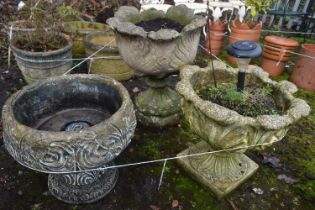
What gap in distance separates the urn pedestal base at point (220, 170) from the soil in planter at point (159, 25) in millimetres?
1340

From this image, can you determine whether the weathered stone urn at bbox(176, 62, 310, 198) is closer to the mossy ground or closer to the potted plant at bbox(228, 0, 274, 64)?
the mossy ground

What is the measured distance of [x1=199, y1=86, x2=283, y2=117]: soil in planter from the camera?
208 cm

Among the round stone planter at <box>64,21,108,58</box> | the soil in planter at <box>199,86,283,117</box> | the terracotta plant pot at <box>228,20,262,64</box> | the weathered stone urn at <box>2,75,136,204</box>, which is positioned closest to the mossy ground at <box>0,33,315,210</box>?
the weathered stone urn at <box>2,75,136,204</box>

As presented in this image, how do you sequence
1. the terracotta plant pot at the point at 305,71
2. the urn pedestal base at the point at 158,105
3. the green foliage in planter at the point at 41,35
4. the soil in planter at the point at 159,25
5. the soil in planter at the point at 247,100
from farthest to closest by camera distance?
the terracotta plant pot at the point at 305,71 < the green foliage in planter at the point at 41,35 < the urn pedestal base at the point at 158,105 < the soil in planter at the point at 159,25 < the soil in planter at the point at 247,100

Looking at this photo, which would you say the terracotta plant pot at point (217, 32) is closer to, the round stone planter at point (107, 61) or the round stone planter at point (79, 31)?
the round stone planter at point (107, 61)

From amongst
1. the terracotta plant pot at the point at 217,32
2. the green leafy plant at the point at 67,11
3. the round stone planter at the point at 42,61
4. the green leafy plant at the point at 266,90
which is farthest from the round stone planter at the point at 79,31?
the green leafy plant at the point at 266,90

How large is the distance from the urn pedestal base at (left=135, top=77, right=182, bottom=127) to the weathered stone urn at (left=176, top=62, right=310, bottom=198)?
1.81 feet

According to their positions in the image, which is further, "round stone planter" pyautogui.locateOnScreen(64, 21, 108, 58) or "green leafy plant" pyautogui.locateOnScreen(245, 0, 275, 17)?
"green leafy plant" pyautogui.locateOnScreen(245, 0, 275, 17)

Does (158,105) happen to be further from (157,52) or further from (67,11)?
(67,11)

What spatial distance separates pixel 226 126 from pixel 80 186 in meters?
1.30

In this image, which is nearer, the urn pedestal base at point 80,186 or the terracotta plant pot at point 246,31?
the urn pedestal base at point 80,186

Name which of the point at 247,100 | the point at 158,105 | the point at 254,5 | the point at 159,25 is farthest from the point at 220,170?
the point at 254,5

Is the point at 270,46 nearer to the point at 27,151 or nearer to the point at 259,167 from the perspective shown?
the point at 259,167

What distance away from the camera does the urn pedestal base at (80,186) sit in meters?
2.21
